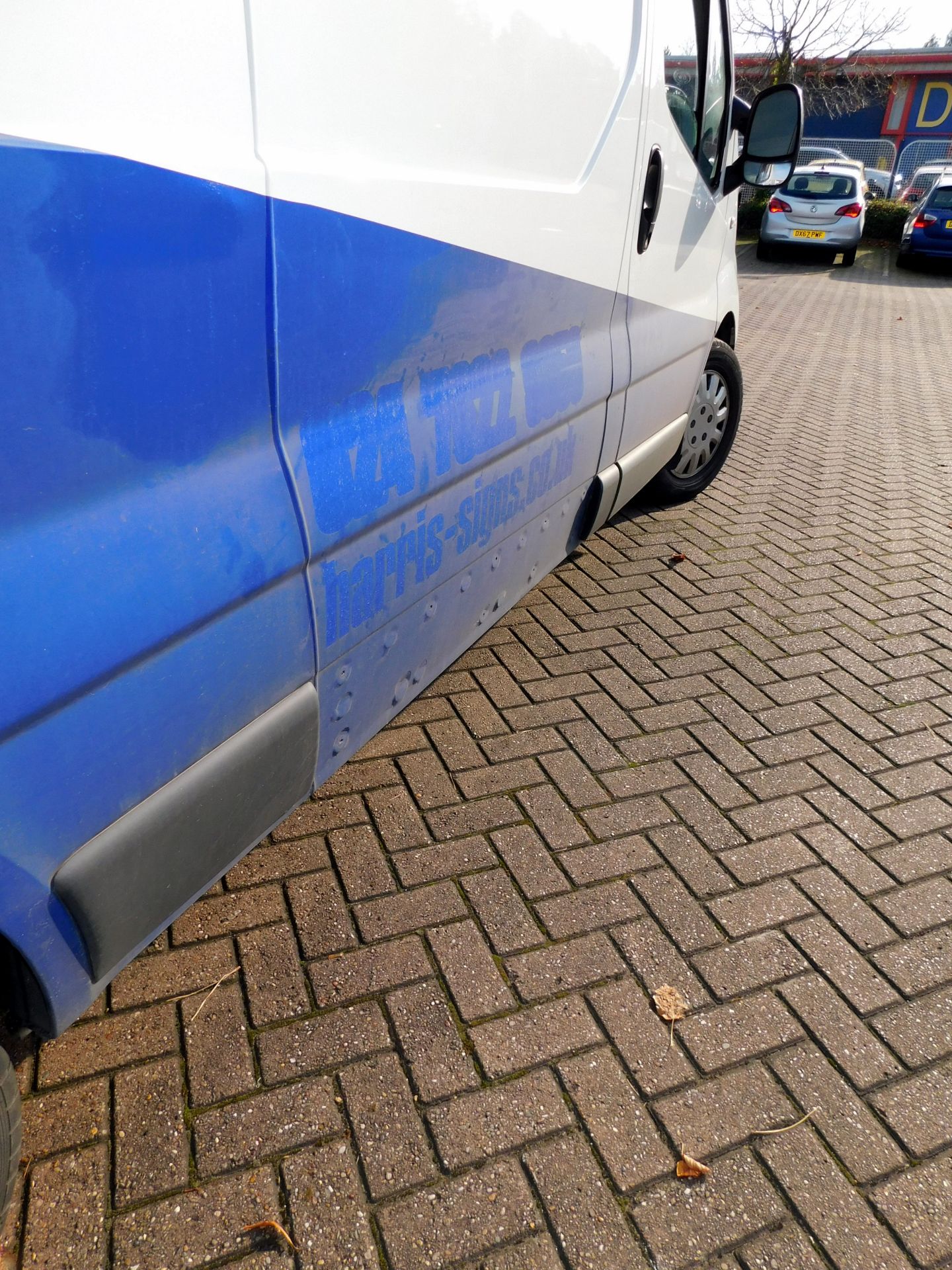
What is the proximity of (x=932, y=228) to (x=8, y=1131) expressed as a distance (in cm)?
1713

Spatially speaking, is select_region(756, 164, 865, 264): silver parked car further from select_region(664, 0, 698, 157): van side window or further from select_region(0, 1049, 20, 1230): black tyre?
select_region(0, 1049, 20, 1230): black tyre

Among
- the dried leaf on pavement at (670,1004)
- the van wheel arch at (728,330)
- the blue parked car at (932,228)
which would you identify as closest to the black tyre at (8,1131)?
the dried leaf on pavement at (670,1004)

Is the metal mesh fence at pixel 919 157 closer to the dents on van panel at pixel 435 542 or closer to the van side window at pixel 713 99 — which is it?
the van side window at pixel 713 99

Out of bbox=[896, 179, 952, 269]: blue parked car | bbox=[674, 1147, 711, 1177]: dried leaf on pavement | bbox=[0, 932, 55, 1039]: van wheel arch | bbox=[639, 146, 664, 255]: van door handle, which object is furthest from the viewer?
bbox=[896, 179, 952, 269]: blue parked car

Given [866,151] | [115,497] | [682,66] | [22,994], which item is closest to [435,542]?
[115,497]

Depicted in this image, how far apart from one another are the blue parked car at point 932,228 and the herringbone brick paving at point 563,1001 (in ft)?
45.9

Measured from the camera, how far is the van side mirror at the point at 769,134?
12.1ft

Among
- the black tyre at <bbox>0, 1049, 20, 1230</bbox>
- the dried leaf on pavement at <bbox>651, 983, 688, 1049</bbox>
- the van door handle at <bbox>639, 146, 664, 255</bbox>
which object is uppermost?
the van door handle at <bbox>639, 146, 664, 255</bbox>

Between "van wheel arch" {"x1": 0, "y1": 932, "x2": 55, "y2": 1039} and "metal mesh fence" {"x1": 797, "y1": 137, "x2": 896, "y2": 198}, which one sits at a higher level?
"metal mesh fence" {"x1": 797, "y1": 137, "x2": 896, "y2": 198}

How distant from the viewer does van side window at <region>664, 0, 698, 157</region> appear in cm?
288

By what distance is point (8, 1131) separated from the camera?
1464mm

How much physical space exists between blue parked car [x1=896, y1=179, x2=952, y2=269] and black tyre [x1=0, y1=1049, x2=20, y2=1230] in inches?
667

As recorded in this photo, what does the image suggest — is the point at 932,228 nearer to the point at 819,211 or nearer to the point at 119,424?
the point at 819,211

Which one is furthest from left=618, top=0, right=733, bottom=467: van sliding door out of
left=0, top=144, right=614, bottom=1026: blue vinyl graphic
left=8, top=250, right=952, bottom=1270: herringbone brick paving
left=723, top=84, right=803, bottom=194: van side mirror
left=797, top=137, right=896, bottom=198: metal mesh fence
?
left=797, top=137, right=896, bottom=198: metal mesh fence
